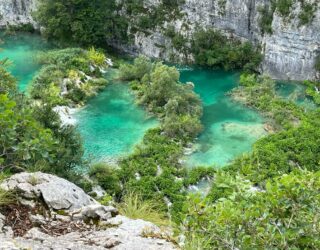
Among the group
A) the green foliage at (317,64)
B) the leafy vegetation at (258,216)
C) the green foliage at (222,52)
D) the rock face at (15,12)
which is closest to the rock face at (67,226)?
the leafy vegetation at (258,216)

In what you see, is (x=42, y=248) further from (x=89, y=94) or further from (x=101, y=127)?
(x=89, y=94)

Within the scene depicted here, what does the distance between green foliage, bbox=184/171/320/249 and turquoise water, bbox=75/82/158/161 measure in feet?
60.2

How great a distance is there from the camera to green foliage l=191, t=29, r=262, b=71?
36.4 metres

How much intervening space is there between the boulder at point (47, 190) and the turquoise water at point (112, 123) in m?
15.5

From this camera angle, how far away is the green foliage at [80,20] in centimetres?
3875

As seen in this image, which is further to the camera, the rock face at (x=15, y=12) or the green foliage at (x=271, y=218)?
the rock face at (x=15, y=12)

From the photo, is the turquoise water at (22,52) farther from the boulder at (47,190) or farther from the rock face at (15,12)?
the boulder at (47,190)

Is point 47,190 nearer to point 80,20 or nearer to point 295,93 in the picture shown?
point 295,93

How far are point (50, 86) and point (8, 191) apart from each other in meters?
Answer: 23.6

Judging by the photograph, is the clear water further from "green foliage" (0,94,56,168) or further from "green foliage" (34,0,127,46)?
"green foliage" (0,94,56,168)

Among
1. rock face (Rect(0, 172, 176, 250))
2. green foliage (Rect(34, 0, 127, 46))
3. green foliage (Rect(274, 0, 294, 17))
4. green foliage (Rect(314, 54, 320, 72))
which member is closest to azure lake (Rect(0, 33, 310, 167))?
green foliage (Rect(314, 54, 320, 72))

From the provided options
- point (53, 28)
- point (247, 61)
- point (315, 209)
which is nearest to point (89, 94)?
point (53, 28)

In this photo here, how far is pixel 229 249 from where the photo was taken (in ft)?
19.3

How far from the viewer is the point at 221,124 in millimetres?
28500
